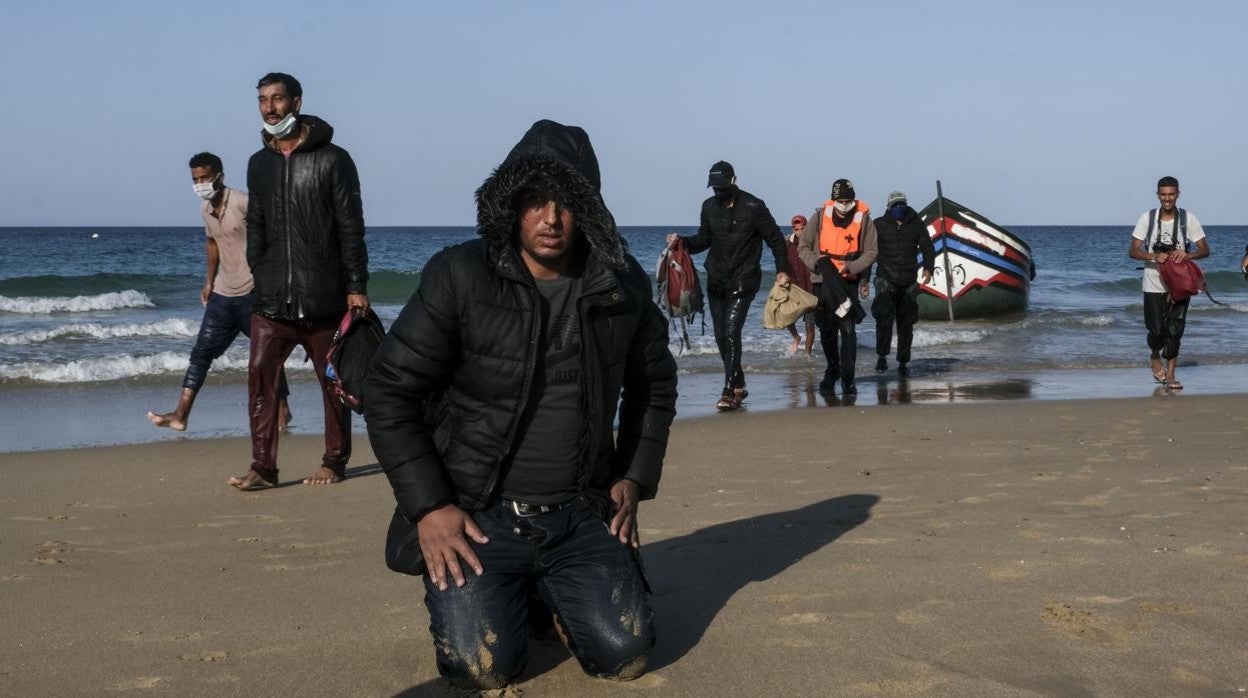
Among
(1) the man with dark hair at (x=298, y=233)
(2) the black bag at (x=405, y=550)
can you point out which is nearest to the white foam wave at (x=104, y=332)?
(1) the man with dark hair at (x=298, y=233)

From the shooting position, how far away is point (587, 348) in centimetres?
384

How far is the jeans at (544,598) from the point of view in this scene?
12.3 feet

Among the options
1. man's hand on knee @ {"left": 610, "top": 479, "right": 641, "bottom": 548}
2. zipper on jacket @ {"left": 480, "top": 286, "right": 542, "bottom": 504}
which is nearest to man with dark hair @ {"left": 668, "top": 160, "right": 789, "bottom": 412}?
man's hand on knee @ {"left": 610, "top": 479, "right": 641, "bottom": 548}

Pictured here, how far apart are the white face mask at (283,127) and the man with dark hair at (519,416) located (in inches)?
107

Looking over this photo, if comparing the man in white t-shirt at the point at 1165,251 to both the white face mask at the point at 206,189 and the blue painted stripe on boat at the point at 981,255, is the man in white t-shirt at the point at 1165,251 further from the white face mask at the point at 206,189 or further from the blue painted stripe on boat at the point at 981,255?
the blue painted stripe on boat at the point at 981,255

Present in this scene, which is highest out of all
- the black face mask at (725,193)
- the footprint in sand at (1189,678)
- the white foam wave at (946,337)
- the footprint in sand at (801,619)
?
the black face mask at (725,193)

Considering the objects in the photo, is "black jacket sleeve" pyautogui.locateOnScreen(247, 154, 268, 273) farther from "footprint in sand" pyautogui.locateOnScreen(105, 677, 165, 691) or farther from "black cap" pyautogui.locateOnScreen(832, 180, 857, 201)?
"black cap" pyautogui.locateOnScreen(832, 180, 857, 201)

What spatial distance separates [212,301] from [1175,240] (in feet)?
23.5

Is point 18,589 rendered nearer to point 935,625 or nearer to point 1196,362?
point 935,625

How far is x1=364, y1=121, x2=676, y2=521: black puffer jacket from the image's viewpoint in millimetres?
3746

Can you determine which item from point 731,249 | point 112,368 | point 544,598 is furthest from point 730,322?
point 544,598

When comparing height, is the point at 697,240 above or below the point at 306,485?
above

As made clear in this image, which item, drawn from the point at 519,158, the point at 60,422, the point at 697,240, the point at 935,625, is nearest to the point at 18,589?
the point at 519,158

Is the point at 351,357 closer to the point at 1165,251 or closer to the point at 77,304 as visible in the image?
the point at 1165,251
